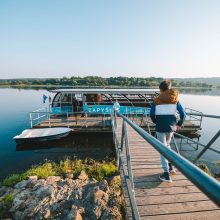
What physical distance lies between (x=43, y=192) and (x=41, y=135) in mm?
7387

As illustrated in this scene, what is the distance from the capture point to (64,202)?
621cm

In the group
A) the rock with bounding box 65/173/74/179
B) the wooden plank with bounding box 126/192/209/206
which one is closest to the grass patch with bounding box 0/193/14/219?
the rock with bounding box 65/173/74/179

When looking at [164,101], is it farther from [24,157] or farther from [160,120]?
[24,157]

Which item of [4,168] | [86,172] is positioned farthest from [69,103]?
[86,172]

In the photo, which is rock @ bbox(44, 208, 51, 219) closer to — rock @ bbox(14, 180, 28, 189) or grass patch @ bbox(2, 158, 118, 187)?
rock @ bbox(14, 180, 28, 189)

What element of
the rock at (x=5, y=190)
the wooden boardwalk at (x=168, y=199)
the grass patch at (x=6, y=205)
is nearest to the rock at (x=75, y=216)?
the wooden boardwalk at (x=168, y=199)

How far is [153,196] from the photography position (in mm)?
3936

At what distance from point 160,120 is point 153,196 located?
4.85 feet

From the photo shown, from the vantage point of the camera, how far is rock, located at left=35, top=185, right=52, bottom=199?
6.75 metres

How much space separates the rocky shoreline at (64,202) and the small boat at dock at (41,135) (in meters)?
5.83

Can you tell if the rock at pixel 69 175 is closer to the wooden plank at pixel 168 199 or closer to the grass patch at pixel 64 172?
the grass patch at pixel 64 172

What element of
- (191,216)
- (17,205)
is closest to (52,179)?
(17,205)

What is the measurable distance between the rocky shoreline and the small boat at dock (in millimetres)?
5826

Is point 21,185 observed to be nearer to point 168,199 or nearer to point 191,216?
point 168,199
